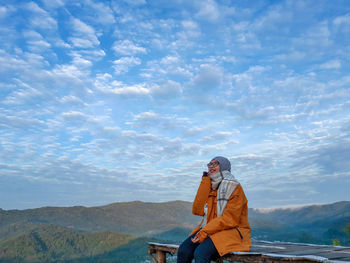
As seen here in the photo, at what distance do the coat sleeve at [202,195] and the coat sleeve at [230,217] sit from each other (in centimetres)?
47

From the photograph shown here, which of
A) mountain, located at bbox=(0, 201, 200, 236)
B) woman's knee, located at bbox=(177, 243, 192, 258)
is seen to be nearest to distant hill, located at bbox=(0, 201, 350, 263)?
mountain, located at bbox=(0, 201, 200, 236)

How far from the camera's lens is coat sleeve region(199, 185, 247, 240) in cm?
466

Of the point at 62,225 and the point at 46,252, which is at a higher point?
the point at 62,225

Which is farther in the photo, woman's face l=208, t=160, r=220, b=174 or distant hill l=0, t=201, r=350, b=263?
distant hill l=0, t=201, r=350, b=263

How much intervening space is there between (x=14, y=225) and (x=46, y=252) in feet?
39.1

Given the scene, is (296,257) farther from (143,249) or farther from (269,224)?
(269,224)

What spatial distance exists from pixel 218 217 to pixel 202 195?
1.77 ft

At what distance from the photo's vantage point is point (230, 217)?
466cm

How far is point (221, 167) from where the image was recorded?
5125 millimetres

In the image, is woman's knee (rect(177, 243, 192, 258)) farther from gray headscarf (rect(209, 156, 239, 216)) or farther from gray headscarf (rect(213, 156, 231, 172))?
gray headscarf (rect(213, 156, 231, 172))

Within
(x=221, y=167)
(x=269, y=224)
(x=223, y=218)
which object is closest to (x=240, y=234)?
(x=223, y=218)

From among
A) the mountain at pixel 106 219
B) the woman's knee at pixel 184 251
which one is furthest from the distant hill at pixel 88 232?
the woman's knee at pixel 184 251

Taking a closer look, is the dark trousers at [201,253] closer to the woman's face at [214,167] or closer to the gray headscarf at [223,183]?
the gray headscarf at [223,183]

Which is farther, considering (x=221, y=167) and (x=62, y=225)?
(x=62, y=225)
